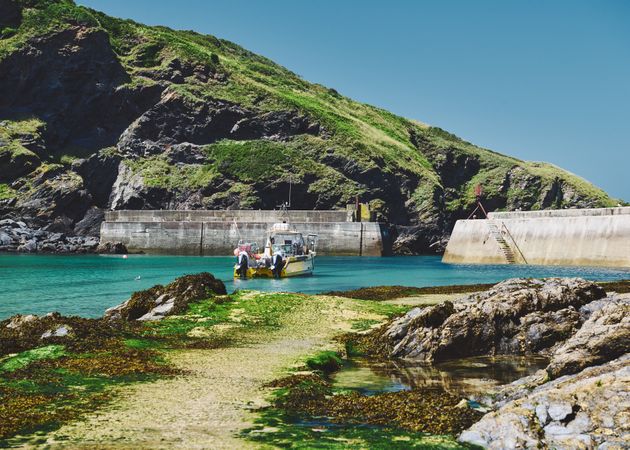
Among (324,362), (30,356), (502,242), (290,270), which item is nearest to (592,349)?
(324,362)

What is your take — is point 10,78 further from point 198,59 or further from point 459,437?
point 459,437

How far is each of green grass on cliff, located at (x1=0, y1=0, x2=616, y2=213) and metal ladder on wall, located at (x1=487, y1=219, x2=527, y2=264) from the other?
132 feet

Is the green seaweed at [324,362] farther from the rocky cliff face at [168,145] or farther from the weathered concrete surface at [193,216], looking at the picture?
the rocky cliff face at [168,145]

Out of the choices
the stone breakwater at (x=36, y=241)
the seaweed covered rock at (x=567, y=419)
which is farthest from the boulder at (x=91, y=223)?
the seaweed covered rock at (x=567, y=419)

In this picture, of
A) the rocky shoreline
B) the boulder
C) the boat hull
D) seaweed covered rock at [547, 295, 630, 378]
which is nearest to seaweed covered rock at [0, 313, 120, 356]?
the rocky shoreline

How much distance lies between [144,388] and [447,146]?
447 ft

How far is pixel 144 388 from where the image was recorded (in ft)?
32.7

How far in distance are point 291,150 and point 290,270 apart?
6240 centimetres

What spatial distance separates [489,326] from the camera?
1423 centimetres

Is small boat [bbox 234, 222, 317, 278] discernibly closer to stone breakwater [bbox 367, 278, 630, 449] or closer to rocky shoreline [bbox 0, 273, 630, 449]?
rocky shoreline [bbox 0, 273, 630, 449]

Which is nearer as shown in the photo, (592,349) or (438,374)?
(592,349)

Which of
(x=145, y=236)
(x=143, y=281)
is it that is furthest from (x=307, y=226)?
(x=143, y=281)

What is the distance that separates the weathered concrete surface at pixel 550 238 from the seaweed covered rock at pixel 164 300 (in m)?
39.0

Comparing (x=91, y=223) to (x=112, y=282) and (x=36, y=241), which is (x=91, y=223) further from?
(x=112, y=282)
